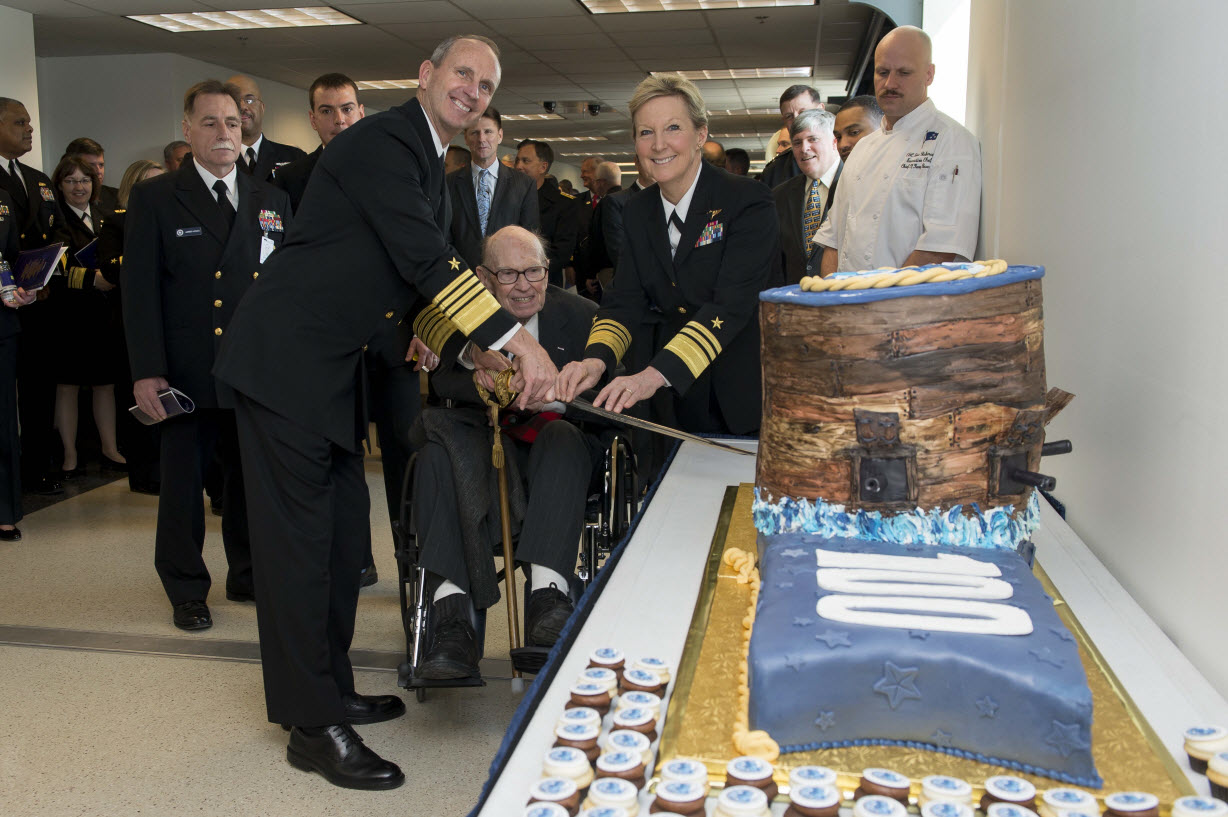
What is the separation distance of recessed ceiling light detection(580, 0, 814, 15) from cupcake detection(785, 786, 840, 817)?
7894 mm

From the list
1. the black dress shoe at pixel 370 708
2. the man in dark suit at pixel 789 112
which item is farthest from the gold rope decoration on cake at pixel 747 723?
the man in dark suit at pixel 789 112

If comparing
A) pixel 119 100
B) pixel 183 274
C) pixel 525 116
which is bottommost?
pixel 183 274

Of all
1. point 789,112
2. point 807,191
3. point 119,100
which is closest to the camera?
point 807,191

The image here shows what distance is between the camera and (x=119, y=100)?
10.0 meters

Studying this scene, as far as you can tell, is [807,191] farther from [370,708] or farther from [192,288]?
[370,708]

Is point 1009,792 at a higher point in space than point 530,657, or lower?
higher

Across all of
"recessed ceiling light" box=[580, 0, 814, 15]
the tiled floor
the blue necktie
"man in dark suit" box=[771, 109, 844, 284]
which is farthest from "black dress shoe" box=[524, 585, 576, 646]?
"recessed ceiling light" box=[580, 0, 814, 15]

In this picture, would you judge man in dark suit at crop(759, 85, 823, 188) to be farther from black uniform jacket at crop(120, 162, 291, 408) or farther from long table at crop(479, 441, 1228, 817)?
long table at crop(479, 441, 1228, 817)

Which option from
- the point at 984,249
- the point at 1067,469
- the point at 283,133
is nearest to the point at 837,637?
the point at 1067,469

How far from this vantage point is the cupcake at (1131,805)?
2.88 ft

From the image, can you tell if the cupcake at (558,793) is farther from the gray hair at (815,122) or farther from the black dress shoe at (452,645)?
the gray hair at (815,122)

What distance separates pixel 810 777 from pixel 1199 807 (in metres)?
0.31

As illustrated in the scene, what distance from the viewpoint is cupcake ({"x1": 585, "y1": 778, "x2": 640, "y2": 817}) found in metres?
0.91

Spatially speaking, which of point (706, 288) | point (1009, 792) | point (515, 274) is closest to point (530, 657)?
point (706, 288)
